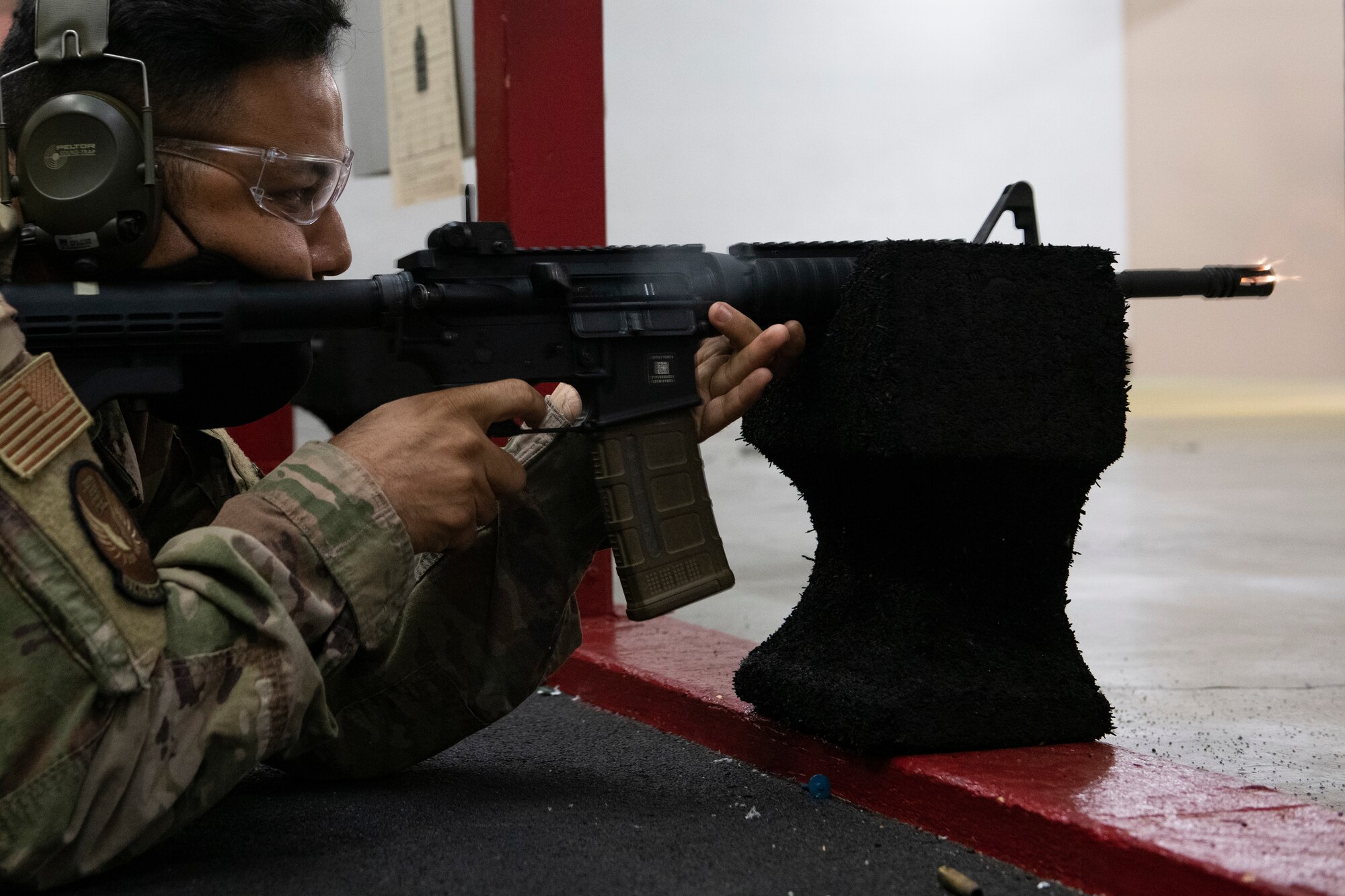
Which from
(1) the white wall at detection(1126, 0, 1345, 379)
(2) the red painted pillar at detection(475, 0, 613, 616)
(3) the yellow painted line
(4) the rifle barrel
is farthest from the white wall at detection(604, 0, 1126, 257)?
(3) the yellow painted line

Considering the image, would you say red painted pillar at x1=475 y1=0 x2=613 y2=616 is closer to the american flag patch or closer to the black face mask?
the black face mask

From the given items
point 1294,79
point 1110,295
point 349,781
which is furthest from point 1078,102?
point 349,781

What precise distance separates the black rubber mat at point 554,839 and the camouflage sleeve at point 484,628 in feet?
0.24

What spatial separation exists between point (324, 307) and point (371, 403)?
12cm

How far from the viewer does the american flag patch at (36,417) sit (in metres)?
0.94

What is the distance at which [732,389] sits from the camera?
1393mm

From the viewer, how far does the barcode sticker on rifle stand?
9.91 ft

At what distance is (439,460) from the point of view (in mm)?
1143

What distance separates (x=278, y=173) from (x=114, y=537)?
420 mm

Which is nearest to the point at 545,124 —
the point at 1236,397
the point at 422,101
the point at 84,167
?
the point at 422,101

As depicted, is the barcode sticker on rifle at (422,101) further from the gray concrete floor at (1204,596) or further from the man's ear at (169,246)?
the man's ear at (169,246)

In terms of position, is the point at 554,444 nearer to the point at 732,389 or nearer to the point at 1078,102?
the point at 732,389

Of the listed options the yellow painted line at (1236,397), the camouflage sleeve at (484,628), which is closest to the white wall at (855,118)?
the camouflage sleeve at (484,628)

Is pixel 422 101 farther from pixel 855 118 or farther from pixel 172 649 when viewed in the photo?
pixel 855 118
